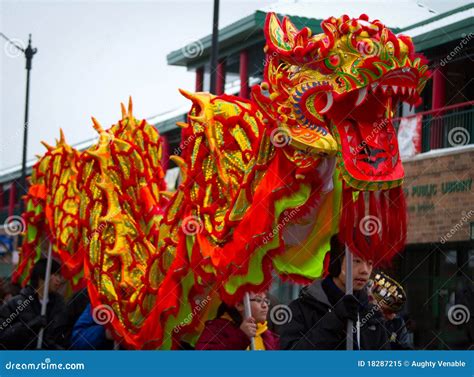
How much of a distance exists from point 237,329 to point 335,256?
0.70 meters

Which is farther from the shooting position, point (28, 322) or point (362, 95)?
point (28, 322)

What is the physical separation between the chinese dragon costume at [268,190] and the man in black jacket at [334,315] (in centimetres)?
16

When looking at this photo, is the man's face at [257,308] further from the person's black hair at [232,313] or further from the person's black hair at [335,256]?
the person's black hair at [335,256]

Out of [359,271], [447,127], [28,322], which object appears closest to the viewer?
[359,271]

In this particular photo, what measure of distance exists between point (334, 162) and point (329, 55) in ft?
1.83

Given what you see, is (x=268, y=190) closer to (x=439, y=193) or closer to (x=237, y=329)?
(x=237, y=329)

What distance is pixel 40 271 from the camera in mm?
9875

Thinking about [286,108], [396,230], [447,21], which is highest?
[447,21]

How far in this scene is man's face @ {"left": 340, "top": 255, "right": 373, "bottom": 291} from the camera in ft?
20.1

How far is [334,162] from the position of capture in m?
6.16

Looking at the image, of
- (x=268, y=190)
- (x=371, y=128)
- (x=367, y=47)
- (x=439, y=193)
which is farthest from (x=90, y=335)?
(x=439, y=193)
